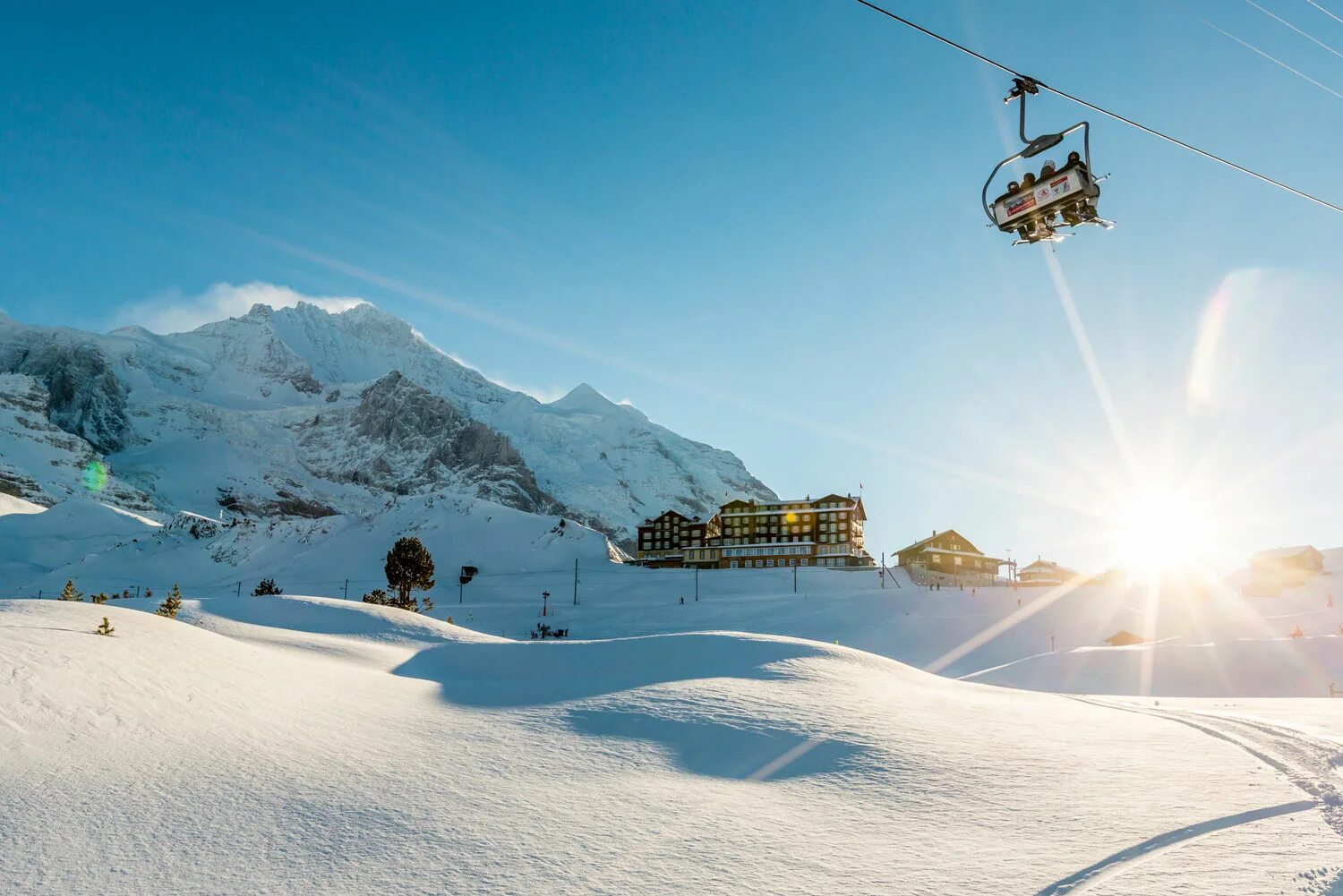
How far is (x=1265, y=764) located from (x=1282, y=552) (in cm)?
9971

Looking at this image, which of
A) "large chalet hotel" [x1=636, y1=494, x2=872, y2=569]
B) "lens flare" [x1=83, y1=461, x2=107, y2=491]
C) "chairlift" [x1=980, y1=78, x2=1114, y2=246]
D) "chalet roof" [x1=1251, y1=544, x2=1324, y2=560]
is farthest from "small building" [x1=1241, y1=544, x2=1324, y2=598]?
→ "lens flare" [x1=83, y1=461, x2=107, y2=491]

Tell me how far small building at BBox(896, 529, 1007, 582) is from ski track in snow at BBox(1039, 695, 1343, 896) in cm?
7476

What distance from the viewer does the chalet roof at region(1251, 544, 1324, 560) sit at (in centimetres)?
8631

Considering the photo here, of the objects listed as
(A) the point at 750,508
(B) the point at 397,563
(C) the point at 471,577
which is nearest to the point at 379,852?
(B) the point at 397,563

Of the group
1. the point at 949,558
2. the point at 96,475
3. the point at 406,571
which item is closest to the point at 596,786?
the point at 406,571

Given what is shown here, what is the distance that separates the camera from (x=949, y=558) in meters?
91.7

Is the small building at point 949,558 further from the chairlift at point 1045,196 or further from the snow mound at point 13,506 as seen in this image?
the snow mound at point 13,506

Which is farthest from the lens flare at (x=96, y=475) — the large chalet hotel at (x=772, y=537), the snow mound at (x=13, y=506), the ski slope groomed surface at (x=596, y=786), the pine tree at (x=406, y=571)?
the ski slope groomed surface at (x=596, y=786)

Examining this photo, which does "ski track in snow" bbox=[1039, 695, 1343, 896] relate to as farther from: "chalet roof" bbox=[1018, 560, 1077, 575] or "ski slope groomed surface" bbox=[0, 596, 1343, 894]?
"chalet roof" bbox=[1018, 560, 1077, 575]

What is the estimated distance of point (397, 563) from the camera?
1698 inches

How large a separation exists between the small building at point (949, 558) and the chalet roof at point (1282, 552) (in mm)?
28651

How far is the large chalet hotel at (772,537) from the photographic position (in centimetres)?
9388

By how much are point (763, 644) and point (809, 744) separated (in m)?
7.58

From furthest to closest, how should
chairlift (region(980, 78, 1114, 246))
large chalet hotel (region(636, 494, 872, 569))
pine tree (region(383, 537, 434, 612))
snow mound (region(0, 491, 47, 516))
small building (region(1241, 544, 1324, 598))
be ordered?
1. snow mound (region(0, 491, 47, 516))
2. large chalet hotel (region(636, 494, 872, 569))
3. small building (region(1241, 544, 1324, 598))
4. pine tree (region(383, 537, 434, 612))
5. chairlift (region(980, 78, 1114, 246))
